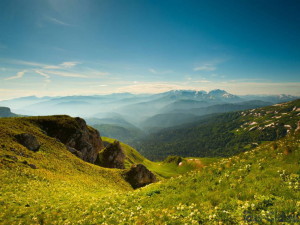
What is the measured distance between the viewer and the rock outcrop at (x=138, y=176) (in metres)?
40.6

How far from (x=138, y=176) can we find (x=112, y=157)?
888 inches

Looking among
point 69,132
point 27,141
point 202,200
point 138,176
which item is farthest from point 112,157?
point 202,200

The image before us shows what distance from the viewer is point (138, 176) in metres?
42.3

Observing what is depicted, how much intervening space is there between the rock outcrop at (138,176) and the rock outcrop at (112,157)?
65.4 feet

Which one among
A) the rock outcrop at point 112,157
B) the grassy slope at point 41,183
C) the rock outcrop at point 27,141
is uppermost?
the rock outcrop at point 27,141

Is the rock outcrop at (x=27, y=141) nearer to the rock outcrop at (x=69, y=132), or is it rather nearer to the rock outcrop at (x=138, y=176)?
the rock outcrop at (x=69, y=132)

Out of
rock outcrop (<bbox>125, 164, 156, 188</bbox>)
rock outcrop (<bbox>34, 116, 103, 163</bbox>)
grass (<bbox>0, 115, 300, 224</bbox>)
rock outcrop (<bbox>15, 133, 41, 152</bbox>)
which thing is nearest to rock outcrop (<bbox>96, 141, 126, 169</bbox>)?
rock outcrop (<bbox>34, 116, 103, 163</bbox>)

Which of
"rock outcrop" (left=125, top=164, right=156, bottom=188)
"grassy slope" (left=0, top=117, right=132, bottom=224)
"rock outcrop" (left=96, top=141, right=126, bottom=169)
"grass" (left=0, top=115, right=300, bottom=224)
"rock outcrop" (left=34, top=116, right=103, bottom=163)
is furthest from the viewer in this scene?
"rock outcrop" (left=96, top=141, right=126, bottom=169)

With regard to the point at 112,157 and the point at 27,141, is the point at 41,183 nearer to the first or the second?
the point at 27,141

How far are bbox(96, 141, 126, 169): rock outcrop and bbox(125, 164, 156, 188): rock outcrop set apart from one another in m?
19.9

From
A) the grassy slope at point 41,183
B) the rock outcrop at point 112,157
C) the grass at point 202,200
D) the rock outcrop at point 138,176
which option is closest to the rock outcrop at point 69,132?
the rock outcrop at point 112,157

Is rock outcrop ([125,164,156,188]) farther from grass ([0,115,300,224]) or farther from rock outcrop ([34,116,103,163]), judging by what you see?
grass ([0,115,300,224])

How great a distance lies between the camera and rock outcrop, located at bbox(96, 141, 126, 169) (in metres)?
59.9

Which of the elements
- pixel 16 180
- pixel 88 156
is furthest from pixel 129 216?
pixel 88 156
